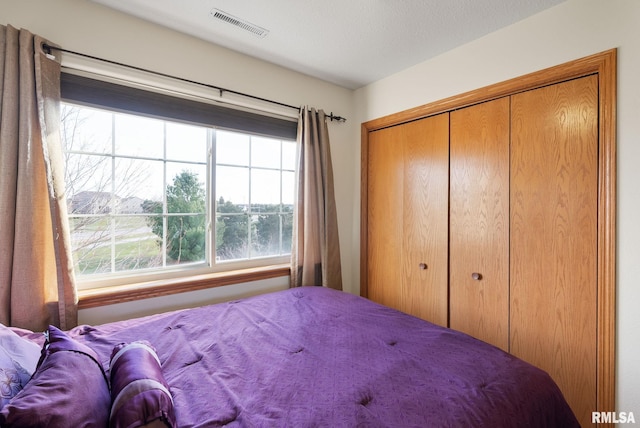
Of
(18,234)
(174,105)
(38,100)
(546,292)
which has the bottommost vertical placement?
(546,292)

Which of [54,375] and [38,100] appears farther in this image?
[38,100]

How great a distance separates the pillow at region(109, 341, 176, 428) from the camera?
2.37 ft

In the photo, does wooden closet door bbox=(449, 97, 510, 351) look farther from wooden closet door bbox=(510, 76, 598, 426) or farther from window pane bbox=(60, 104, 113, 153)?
window pane bbox=(60, 104, 113, 153)

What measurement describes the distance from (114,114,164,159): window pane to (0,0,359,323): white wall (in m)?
0.35

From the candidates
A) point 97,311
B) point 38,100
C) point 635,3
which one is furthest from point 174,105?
point 635,3

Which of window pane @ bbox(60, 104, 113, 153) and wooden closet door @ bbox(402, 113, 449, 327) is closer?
window pane @ bbox(60, 104, 113, 153)

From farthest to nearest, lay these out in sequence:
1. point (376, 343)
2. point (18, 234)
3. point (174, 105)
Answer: point (174, 105), point (18, 234), point (376, 343)

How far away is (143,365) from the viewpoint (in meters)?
0.93

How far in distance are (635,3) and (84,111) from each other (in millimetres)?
3017

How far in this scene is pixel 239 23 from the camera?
1.83 meters

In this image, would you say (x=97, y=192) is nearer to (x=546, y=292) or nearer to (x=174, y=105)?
(x=174, y=105)

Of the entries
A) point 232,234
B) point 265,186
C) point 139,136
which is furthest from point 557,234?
point 139,136

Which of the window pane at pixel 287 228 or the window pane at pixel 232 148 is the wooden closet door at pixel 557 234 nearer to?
the window pane at pixel 287 228
